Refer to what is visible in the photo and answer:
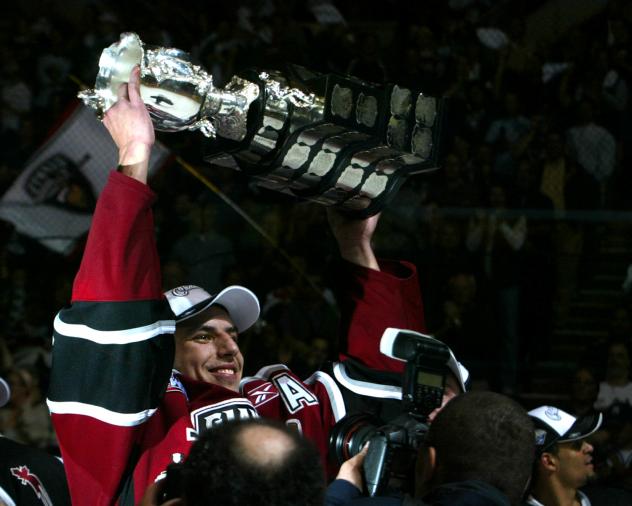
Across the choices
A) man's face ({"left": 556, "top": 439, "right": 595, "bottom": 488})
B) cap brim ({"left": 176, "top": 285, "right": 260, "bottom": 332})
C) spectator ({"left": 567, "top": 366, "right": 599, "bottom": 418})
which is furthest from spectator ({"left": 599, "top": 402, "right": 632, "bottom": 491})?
cap brim ({"left": 176, "top": 285, "right": 260, "bottom": 332})

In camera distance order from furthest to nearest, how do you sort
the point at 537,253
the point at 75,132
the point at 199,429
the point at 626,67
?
1. the point at 626,67
2. the point at 75,132
3. the point at 537,253
4. the point at 199,429

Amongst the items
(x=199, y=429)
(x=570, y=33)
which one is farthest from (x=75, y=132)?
(x=199, y=429)

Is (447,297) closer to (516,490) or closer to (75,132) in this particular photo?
(75,132)

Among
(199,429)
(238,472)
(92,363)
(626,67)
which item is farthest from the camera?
(626,67)

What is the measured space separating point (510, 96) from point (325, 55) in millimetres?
1163

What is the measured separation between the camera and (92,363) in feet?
6.01

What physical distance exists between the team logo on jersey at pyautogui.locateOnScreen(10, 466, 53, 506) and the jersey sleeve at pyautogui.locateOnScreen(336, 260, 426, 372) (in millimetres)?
682

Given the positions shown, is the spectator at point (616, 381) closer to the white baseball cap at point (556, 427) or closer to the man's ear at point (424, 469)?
the white baseball cap at point (556, 427)

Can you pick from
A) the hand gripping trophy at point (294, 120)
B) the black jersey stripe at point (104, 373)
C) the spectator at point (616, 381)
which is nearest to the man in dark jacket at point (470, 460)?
the black jersey stripe at point (104, 373)

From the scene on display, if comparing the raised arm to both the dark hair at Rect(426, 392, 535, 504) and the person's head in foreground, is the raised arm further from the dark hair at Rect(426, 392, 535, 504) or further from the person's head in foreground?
the person's head in foreground

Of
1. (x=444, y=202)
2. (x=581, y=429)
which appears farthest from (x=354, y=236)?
(x=444, y=202)

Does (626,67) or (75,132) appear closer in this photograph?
(75,132)

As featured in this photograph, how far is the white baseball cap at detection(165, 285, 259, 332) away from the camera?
2.65 m

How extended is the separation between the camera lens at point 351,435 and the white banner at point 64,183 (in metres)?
4.24
